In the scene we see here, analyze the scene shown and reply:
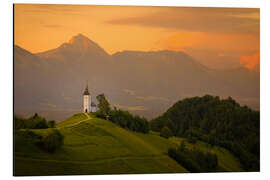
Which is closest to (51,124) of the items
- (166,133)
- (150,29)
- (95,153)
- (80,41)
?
(95,153)

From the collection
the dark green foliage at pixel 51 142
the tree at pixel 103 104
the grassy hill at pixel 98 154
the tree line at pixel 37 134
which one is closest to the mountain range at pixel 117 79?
the tree at pixel 103 104

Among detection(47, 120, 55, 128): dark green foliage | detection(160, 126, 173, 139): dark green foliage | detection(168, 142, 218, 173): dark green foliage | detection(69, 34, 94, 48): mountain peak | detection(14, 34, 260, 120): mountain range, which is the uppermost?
detection(69, 34, 94, 48): mountain peak

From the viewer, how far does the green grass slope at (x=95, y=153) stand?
47.3 ft

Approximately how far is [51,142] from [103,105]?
3.39 meters

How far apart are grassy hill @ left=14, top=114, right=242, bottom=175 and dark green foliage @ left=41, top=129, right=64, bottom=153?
0.19 m

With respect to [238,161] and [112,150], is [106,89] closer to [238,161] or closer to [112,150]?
[112,150]

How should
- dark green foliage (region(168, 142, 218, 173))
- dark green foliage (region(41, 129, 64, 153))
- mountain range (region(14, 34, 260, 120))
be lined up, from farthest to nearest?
→ dark green foliage (region(168, 142, 218, 173)) < mountain range (region(14, 34, 260, 120)) < dark green foliage (region(41, 129, 64, 153))

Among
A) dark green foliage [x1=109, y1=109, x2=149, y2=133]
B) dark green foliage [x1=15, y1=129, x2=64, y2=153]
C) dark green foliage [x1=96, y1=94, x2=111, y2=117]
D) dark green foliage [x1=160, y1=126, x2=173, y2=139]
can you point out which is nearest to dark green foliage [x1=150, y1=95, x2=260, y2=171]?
dark green foliage [x1=160, y1=126, x2=173, y2=139]

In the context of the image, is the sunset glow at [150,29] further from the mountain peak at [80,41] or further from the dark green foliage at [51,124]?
the dark green foliage at [51,124]

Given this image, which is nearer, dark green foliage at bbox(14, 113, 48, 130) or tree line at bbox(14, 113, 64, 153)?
tree line at bbox(14, 113, 64, 153)

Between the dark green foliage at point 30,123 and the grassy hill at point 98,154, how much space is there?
52cm

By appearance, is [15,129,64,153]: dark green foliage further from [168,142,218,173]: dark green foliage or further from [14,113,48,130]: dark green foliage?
[168,142,218,173]: dark green foliage

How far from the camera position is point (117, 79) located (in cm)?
1748

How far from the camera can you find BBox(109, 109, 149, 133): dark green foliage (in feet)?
56.1
